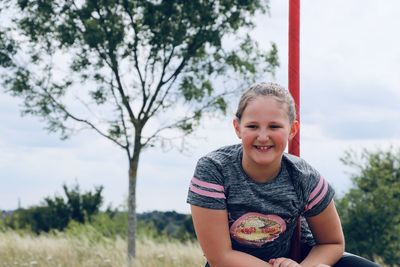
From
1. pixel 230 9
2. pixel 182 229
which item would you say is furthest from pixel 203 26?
pixel 182 229

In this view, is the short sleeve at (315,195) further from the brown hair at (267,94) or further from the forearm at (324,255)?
the brown hair at (267,94)

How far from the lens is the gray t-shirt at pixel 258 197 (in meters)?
3.28

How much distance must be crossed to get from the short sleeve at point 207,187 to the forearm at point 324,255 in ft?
1.61

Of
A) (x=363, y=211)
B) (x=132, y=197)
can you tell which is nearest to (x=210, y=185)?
(x=132, y=197)

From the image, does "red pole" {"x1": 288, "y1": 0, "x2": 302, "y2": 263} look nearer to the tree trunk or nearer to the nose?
the nose

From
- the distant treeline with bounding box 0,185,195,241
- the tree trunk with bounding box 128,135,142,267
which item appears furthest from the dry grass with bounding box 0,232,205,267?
the distant treeline with bounding box 0,185,195,241

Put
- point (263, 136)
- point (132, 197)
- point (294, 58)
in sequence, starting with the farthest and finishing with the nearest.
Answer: point (132, 197)
point (294, 58)
point (263, 136)

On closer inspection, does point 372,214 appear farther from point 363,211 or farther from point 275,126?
point 275,126

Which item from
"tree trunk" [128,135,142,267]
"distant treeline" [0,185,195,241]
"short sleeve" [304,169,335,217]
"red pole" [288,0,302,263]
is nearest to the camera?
"short sleeve" [304,169,335,217]

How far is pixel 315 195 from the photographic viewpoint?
134 inches

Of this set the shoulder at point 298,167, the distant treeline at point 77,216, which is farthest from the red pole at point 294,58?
the distant treeline at point 77,216

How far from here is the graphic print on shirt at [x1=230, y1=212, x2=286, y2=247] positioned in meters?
3.33

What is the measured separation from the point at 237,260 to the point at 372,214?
611 inches

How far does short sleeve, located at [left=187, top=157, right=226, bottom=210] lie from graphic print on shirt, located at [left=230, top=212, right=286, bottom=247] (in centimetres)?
14
